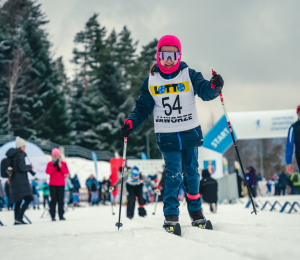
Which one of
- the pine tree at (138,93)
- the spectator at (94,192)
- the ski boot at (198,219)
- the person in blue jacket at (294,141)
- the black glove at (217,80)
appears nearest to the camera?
the black glove at (217,80)

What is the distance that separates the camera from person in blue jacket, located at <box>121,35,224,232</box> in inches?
141

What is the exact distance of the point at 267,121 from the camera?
18562mm

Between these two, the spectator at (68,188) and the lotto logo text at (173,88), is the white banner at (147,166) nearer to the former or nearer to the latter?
the spectator at (68,188)

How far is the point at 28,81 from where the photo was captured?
1344 inches

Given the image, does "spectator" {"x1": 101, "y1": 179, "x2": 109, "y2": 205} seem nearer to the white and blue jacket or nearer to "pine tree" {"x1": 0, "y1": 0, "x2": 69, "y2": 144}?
"pine tree" {"x1": 0, "y1": 0, "x2": 69, "y2": 144}

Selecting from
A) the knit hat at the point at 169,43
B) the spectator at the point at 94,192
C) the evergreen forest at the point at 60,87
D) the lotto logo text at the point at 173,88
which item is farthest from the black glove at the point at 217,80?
the evergreen forest at the point at 60,87

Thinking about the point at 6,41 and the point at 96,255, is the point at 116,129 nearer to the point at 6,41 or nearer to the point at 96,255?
the point at 6,41

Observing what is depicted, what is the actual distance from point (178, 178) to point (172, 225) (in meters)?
0.48

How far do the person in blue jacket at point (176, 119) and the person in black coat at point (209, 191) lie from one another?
6.26 metres

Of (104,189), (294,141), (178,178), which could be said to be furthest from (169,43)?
(104,189)

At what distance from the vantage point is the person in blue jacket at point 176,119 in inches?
141

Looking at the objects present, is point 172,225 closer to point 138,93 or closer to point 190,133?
point 190,133

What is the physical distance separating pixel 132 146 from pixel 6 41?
15.4 metres

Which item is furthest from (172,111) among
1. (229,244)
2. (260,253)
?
(260,253)
